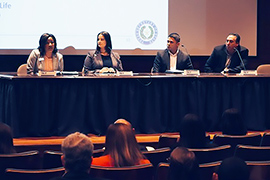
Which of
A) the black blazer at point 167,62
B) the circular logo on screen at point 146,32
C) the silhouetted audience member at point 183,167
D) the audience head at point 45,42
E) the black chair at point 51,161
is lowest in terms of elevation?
the black chair at point 51,161

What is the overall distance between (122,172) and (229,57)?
399 cm

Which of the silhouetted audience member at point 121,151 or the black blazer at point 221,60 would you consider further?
the black blazer at point 221,60

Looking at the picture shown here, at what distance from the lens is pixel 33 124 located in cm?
464

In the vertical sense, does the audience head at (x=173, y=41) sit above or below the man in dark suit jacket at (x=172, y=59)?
above

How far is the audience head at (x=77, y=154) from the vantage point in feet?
7.07

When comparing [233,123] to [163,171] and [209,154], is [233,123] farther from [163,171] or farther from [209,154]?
[163,171]

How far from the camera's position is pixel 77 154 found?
7.17ft

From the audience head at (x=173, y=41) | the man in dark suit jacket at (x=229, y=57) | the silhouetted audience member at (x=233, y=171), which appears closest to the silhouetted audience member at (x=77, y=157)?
the silhouetted audience member at (x=233, y=171)


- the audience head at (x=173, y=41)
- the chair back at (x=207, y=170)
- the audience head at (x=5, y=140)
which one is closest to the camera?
the chair back at (x=207, y=170)

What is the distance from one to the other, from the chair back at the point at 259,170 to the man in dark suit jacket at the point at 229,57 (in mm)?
3367

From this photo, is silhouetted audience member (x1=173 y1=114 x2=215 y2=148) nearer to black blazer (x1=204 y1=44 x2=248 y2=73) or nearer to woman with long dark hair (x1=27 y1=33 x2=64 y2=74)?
woman with long dark hair (x1=27 y1=33 x2=64 y2=74)

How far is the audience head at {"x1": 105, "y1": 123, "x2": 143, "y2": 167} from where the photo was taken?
2660 millimetres

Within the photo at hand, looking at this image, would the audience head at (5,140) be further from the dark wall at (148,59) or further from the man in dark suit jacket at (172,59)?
the dark wall at (148,59)

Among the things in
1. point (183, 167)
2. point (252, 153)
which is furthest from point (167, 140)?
point (183, 167)
